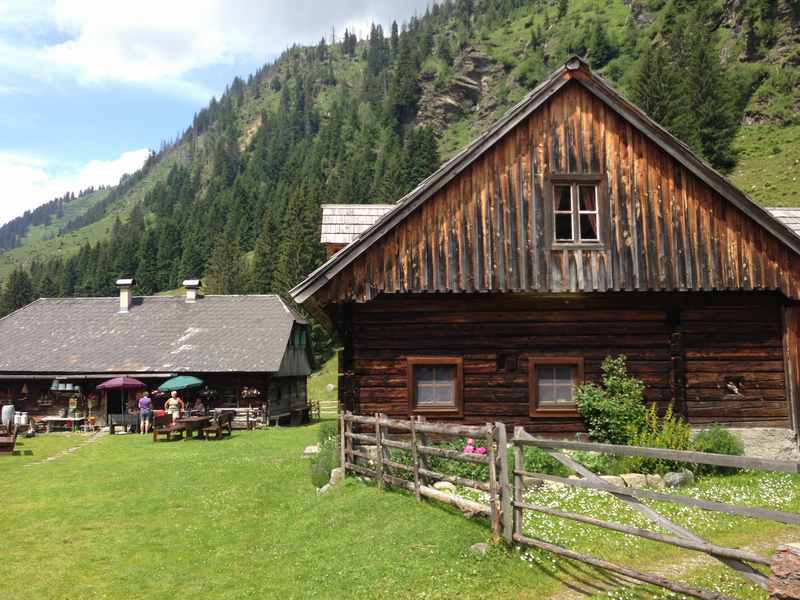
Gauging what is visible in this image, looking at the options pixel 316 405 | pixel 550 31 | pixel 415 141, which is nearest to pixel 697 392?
pixel 316 405

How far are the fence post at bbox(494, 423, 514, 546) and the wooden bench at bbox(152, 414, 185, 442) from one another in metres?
22.6

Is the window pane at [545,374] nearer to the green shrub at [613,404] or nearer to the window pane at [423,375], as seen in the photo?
the green shrub at [613,404]

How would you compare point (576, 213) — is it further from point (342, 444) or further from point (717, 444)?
point (342, 444)

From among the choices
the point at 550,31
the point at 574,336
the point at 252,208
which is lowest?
the point at 574,336

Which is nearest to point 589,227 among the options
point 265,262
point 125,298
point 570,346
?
point 570,346

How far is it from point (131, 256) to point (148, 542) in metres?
150

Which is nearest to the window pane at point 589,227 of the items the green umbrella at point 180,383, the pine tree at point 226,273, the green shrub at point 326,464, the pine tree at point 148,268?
the green shrub at point 326,464

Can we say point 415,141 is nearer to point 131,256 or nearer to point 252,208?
point 252,208

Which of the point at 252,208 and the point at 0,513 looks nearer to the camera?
the point at 0,513

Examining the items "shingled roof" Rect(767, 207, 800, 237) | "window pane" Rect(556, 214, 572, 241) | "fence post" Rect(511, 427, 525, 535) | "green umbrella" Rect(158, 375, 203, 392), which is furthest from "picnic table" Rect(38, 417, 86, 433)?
"shingled roof" Rect(767, 207, 800, 237)

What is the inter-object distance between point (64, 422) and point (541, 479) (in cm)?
3422

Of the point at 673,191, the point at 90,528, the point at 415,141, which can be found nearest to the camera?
the point at 90,528

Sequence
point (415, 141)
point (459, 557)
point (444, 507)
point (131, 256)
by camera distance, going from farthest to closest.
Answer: point (131, 256) < point (415, 141) < point (444, 507) < point (459, 557)

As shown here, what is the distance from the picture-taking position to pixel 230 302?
46.0 m
